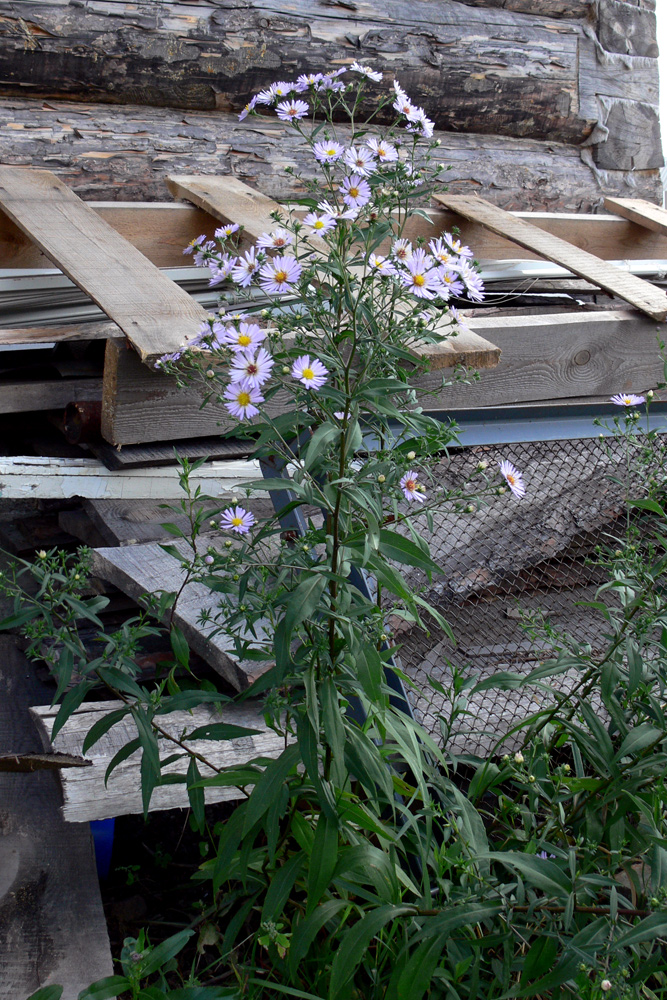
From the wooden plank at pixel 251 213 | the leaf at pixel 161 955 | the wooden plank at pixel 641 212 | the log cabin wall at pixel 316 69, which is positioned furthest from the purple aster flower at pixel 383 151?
the wooden plank at pixel 641 212

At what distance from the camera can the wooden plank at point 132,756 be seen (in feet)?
5.41

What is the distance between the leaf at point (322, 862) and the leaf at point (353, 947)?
0.25ft

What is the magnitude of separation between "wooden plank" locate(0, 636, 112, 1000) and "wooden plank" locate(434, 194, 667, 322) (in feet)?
7.60

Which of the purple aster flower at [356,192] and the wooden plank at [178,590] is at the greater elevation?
the purple aster flower at [356,192]

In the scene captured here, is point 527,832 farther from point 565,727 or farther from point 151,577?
point 151,577

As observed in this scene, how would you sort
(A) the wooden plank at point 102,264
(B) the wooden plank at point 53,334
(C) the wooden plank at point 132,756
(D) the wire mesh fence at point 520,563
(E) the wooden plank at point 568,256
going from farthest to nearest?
(E) the wooden plank at point 568,256 → (B) the wooden plank at point 53,334 → (D) the wire mesh fence at point 520,563 → (A) the wooden plank at point 102,264 → (C) the wooden plank at point 132,756

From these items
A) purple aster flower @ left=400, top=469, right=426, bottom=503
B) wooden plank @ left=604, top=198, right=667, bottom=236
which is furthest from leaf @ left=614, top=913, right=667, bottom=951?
wooden plank @ left=604, top=198, right=667, bottom=236

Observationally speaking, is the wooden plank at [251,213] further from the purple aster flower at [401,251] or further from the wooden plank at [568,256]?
the wooden plank at [568,256]

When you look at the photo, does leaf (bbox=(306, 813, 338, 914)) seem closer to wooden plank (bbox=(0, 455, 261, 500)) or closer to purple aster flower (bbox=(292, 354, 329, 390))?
purple aster flower (bbox=(292, 354, 329, 390))

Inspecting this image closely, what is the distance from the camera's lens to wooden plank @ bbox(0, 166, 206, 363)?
1.95 meters

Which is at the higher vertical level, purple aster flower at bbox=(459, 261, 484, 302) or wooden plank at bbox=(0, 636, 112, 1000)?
purple aster flower at bbox=(459, 261, 484, 302)

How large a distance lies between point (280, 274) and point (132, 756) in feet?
3.59

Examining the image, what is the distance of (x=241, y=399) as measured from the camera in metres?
1.17

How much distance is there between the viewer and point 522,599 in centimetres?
240
